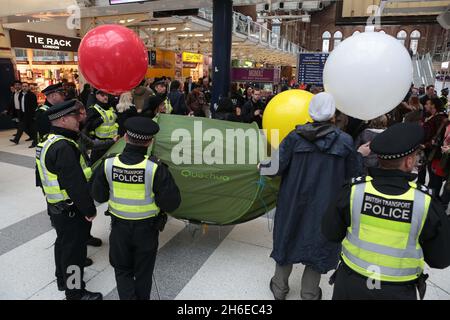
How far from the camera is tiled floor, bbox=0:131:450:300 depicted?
95.8 inches

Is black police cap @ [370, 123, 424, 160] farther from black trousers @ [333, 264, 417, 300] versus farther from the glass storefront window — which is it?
the glass storefront window

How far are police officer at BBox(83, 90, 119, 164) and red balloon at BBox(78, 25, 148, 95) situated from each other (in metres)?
0.37

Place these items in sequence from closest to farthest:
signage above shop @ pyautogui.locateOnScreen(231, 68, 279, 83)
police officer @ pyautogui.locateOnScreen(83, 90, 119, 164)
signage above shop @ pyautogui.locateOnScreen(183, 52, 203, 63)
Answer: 1. police officer @ pyautogui.locateOnScreen(83, 90, 119, 164)
2. signage above shop @ pyautogui.locateOnScreen(231, 68, 279, 83)
3. signage above shop @ pyautogui.locateOnScreen(183, 52, 203, 63)

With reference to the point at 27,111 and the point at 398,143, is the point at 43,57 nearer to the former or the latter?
the point at 27,111

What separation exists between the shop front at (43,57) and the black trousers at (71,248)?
8142mm

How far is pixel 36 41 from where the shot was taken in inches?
336

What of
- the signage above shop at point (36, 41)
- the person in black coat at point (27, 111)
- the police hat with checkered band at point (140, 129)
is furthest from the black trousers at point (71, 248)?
the signage above shop at point (36, 41)

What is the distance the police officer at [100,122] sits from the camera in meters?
3.44

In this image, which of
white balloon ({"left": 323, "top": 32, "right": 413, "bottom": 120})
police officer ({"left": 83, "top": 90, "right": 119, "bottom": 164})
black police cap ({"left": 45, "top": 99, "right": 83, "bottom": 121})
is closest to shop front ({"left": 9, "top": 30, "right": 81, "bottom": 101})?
police officer ({"left": 83, "top": 90, "right": 119, "bottom": 164})

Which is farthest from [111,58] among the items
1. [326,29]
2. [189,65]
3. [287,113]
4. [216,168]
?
[326,29]

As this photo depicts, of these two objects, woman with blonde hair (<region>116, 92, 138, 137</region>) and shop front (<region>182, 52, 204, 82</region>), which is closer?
woman with blonde hair (<region>116, 92, 138, 137</region>)

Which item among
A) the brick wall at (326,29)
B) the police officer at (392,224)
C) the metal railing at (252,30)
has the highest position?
the brick wall at (326,29)

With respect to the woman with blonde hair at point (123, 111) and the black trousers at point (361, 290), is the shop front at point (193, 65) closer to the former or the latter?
the woman with blonde hair at point (123, 111)
